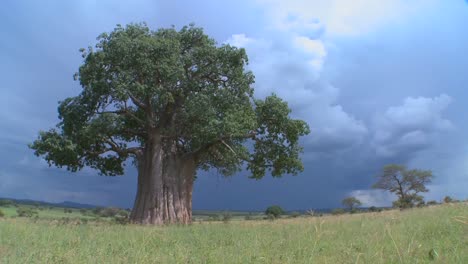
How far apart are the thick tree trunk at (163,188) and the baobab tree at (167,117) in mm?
58

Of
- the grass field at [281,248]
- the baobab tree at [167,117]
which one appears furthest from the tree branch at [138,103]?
the grass field at [281,248]

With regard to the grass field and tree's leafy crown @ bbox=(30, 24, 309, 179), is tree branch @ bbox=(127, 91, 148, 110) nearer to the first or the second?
tree's leafy crown @ bbox=(30, 24, 309, 179)

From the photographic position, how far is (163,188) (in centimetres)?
2559

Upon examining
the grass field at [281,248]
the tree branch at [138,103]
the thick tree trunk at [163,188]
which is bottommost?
the grass field at [281,248]

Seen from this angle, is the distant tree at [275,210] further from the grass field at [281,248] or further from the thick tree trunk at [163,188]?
the grass field at [281,248]

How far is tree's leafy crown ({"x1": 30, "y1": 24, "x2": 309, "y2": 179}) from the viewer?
934 inches

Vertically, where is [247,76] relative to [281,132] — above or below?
above

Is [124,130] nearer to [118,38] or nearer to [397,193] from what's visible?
[118,38]

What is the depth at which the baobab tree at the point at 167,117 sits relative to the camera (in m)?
23.8

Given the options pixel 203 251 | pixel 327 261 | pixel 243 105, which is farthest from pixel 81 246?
pixel 243 105

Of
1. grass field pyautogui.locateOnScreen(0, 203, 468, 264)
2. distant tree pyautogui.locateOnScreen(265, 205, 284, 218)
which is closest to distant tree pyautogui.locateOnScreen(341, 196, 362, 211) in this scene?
distant tree pyautogui.locateOnScreen(265, 205, 284, 218)

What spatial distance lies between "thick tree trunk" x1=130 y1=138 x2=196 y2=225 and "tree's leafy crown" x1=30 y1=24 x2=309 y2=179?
2.67 ft

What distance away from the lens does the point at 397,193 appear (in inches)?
2328

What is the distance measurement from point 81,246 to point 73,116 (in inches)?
675
